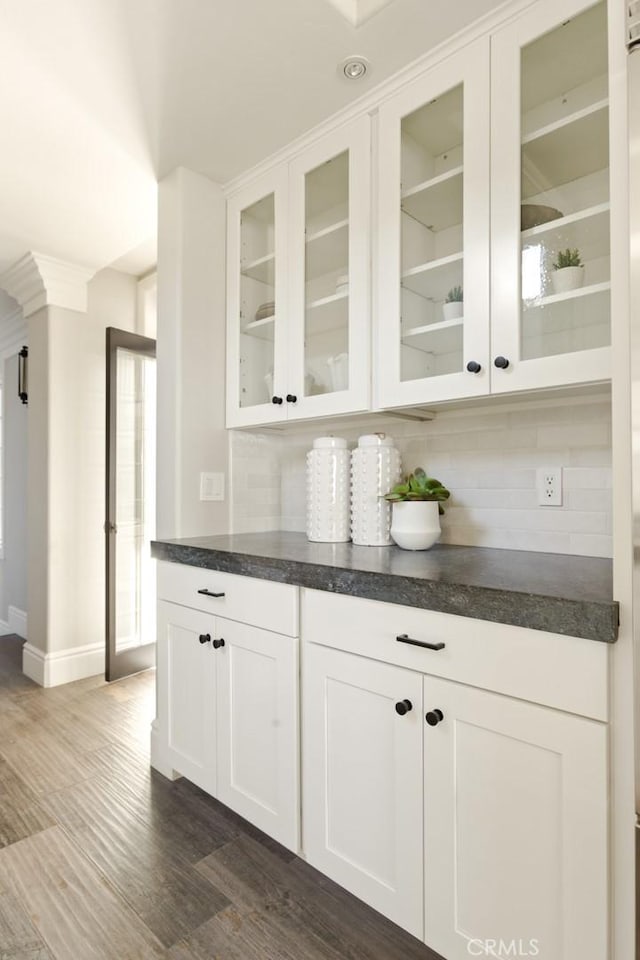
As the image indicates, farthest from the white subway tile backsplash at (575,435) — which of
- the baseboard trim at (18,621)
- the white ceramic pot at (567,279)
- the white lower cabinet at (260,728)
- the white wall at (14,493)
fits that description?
the baseboard trim at (18,621)

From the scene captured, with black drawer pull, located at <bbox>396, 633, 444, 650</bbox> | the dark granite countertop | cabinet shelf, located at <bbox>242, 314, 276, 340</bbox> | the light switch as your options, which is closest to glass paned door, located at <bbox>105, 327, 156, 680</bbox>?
the light switch

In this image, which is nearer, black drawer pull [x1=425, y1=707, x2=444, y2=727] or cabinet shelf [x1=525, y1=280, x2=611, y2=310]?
black drawer pull [x1=425, y1=707, x2=444, y2=727]

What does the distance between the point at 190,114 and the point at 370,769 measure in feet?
6.91

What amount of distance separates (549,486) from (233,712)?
1212mm

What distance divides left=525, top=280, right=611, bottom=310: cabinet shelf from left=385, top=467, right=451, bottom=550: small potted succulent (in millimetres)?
591

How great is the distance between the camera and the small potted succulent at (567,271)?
4.40 feet

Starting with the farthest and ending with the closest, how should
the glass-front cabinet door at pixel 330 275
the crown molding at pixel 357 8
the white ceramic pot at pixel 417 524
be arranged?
1. the glass-front cabinet door at pixel 330 275
2. the white ceramic pot at pixel 417 524
3. the crown molding at pixel 357 8

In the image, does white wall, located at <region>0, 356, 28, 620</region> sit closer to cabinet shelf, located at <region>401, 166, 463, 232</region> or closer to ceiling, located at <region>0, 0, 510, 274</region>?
ceiling, located at <region>0, 0, 510, 274</region>

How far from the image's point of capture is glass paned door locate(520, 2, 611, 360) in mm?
1310

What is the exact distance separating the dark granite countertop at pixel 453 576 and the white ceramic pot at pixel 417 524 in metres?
0.04

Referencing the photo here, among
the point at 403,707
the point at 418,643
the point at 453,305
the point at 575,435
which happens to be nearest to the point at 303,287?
the point at 453,305

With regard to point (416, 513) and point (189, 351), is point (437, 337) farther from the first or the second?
point (189, 351)

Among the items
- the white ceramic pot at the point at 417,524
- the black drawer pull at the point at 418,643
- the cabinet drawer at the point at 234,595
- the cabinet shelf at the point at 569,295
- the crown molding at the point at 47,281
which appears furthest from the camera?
the crown molding at the point at 47,281

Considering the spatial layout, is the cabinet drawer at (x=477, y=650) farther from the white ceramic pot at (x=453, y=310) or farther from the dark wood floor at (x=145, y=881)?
the white ceramic pot at (x=453, y=310)
